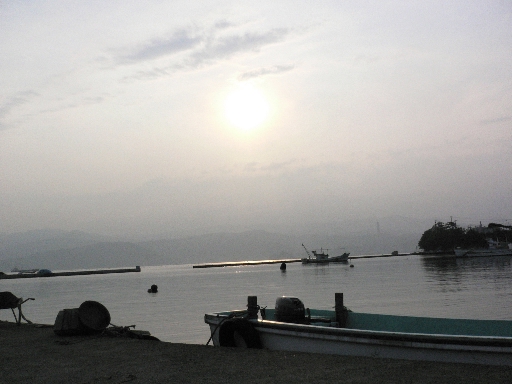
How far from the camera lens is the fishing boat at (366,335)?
33.9 ft

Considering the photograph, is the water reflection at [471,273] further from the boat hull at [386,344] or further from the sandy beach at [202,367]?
the sandy beach at [202,367]

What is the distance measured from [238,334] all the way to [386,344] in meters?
4.63

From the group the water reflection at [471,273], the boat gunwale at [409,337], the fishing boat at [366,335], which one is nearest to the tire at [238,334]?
the fishing boat at [366,335]

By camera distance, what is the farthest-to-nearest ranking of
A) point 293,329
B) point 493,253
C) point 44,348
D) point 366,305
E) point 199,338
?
point 493,253
point 366,305
point 199,338
point 44,348
point 293,329

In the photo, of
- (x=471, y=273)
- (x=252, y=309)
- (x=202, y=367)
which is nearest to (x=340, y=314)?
(x=252, y=309)

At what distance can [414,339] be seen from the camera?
10984mm

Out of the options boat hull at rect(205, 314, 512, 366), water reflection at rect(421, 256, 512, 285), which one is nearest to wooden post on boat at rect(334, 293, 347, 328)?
boat hull at rect(205, 314, 512, 366)

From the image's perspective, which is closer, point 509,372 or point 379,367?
point 509,372

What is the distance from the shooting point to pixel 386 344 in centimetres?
1132

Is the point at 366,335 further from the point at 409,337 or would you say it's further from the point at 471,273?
the point at 471,273

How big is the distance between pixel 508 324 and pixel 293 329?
5375 mm

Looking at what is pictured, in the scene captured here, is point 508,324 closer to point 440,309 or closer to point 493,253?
point 440,309

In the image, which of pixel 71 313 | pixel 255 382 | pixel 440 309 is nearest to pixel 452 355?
pixel 255 382

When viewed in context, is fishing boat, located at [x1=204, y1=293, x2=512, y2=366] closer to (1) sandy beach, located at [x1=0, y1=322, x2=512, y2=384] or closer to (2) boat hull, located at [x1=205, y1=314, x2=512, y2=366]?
(2) boat hull, located at [x1=205, y1=314, x2=512, y2=366]
